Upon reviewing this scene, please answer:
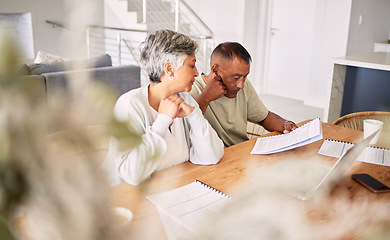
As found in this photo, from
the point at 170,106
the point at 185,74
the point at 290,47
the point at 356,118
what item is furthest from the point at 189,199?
the point at 290,47

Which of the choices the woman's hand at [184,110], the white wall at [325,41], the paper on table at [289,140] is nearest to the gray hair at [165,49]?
the woman's hand at [184,110]

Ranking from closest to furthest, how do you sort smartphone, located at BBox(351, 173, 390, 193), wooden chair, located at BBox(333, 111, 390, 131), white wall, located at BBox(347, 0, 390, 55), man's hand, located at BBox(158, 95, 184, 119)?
smartphone, located at BBox(351, 173, 390, 193)
man's hand, located at BBox(158, 95, 184, 119)
wooden chair, located at BBox(333, 111, 390, 131)
white wall, located at BBox(347, 0, 390, 55)

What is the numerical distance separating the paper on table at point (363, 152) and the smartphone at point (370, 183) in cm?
21

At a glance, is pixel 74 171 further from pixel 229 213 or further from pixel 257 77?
pixel 257 77

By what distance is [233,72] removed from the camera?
1.81m

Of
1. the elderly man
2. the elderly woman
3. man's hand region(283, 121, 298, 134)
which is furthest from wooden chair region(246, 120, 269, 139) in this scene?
the elderly woman

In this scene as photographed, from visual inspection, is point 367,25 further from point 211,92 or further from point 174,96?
point 174,96

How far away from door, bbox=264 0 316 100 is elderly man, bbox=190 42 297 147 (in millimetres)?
3560

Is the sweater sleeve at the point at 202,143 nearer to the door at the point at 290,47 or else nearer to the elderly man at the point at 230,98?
the elderly man at the point at 230,98

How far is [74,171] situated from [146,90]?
1305mm

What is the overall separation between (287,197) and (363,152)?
4.58 feet

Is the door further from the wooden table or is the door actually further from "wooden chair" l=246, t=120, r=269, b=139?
the wooden table

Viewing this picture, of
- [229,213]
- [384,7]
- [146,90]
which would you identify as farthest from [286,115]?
[229,213]

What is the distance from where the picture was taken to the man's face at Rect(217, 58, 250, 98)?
1.80 meters
